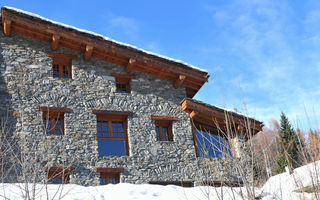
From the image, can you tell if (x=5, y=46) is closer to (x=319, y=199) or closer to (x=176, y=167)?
(x=176, y=167)

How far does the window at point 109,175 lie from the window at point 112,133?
1.92ft

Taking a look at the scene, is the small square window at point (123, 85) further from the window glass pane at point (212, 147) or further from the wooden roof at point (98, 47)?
the window glass pane at point (212, 147)

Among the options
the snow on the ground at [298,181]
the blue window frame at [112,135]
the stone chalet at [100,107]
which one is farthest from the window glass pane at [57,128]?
the snow on the ground at [298,181]

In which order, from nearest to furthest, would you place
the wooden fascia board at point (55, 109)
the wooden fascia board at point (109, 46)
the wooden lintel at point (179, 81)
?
the wooden fascia board at point (55, 109), the wooden fascia board at point (109, 46), the wooden lintel at point (179, 81)

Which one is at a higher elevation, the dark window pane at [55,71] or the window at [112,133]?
the dark window pane at [55,71]

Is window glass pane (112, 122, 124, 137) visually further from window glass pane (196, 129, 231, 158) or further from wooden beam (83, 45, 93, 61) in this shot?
window glass pane (196, 129, 231, 158)

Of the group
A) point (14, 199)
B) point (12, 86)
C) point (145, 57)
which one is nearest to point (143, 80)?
point (145, 57)

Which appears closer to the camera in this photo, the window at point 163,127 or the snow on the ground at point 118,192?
the snow on the ground at point 118,192

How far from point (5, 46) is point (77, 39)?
2387 millimetres

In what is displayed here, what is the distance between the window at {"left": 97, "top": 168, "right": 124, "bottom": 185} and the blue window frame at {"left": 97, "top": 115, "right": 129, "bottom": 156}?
23.0 inches

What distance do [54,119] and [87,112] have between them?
1087mm

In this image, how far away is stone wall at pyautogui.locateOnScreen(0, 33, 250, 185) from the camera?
12.7 meters

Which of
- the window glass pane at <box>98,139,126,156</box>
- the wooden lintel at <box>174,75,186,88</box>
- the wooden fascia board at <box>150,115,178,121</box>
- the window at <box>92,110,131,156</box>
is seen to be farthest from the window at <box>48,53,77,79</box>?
the wooden lintel at <box>174,75,186,88</box>

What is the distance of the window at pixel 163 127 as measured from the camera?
1446 centimetres
